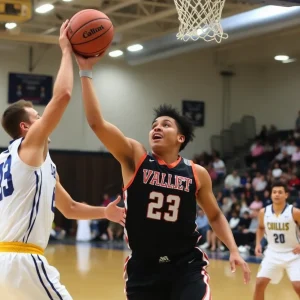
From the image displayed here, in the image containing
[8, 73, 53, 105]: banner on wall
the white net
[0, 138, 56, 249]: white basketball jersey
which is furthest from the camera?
[8, 73, 53, 105]: banner on wall

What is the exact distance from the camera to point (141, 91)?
2419 centimetres

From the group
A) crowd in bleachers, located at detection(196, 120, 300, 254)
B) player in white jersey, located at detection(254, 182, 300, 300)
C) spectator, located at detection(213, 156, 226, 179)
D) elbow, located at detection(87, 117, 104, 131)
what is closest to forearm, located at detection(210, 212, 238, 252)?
elbow, located at detection(87, 117, 104, 131)

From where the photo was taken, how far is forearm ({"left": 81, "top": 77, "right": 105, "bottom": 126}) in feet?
13.6

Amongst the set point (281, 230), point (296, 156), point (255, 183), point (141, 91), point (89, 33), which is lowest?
point (281, 230)

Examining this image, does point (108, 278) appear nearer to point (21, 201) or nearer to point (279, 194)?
point (279, 194)

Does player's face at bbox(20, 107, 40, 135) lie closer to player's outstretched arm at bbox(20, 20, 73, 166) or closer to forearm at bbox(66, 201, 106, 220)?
player's outstretched arm at bbox(20, 20, 73, 166)

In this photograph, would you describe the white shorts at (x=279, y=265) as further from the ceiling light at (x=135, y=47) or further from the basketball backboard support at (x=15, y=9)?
the ceiling light at (x=135, y=47)

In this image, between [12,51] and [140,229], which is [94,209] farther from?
[12,51]

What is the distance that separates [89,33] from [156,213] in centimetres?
126

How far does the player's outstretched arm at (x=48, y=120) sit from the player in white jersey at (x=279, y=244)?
441cm

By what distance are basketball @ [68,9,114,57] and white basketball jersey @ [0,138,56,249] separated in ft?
2.19

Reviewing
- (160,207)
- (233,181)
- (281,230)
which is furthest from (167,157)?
(233,181)

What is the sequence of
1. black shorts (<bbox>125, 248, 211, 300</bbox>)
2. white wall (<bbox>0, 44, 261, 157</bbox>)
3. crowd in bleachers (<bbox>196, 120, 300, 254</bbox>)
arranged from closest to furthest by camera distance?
1. black shorts (<bbox>125, 248, 211, 300</bbox>)
2. crowd in bleachers (<bbox>196, 120, 300, 254</bbox>)
3. white wall (<bbox>0, 44, 261, 157</bbox>)

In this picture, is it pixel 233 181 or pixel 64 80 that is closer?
pixel 64 80
